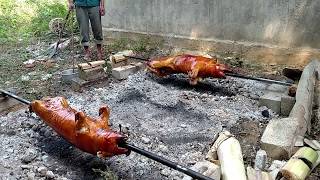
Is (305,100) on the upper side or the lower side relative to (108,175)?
upper

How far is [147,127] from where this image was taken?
17.4ft

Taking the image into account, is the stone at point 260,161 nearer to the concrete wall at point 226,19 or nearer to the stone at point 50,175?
the stone at point 50,175

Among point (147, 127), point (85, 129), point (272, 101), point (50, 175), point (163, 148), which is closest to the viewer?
point (85, 129)

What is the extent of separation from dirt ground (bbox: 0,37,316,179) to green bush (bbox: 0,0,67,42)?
10.5 feet

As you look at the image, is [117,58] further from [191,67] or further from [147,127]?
[147,127]

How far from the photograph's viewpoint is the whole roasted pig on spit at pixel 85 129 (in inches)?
150

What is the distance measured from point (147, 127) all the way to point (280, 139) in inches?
71.1

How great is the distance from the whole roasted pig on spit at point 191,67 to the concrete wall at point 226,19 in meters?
1.59

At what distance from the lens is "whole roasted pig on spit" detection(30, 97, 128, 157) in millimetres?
3822

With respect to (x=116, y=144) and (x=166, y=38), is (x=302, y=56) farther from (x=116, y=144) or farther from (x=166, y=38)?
(x=116, y=144)

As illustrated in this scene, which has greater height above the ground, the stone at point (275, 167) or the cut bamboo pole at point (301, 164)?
the cut bamboo pole at point (301, 164)

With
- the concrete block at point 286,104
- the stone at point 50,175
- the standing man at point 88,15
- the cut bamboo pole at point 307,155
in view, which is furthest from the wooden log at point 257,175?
the standing man at point 88,15

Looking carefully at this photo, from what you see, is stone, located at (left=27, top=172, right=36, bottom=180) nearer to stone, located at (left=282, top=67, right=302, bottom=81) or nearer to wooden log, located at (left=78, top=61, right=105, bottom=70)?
wooden log, located at (left=78, top=61, right=105, bottom=70)

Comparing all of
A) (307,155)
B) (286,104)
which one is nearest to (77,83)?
(286,104)
